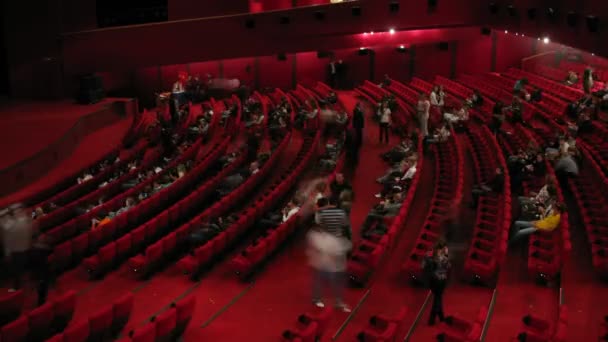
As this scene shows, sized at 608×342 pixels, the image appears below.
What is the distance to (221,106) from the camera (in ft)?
56.6

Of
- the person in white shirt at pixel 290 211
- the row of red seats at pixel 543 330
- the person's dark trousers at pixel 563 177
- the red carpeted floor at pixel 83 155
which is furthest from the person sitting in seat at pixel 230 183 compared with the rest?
the row of red seats at pixel 543 330

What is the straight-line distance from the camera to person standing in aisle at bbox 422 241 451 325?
584cm

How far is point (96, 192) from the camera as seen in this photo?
9477 millimetres

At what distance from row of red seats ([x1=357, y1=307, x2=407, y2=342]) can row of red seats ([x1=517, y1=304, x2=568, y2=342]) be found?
0.93 meters

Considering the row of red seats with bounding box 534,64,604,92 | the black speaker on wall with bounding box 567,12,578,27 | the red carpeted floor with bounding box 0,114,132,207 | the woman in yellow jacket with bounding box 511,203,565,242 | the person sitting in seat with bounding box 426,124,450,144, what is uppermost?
the black speaker on wall with bounding box 567,12,578,27

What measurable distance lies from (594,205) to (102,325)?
5.87m

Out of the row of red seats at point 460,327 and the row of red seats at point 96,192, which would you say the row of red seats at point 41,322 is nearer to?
the row of red seats at point 96,192

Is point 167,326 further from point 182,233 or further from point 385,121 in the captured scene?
point 385,121

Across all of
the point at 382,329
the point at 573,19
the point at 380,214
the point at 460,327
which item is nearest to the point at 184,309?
the point at 382,329

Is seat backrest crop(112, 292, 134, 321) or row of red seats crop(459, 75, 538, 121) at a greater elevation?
row of red seats crop(459, 75, 538, 121)

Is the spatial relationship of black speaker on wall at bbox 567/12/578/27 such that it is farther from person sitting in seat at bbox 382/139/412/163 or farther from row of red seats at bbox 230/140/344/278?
row of red seats at bbox 230/140/344/278

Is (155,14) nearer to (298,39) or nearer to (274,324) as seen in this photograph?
(298,39)

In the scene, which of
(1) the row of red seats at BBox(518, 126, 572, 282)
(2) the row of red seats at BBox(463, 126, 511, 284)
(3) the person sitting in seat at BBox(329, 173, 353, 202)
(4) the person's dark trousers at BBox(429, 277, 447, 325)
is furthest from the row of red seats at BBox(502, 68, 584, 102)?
(4) the person's dark trousers at BBox(429, 277, 447, 325)

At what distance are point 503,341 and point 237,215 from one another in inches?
149
